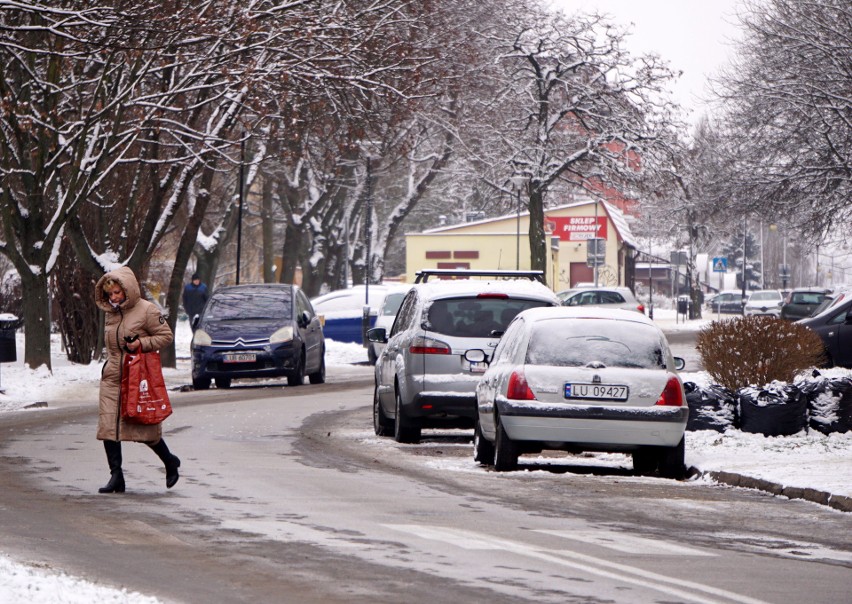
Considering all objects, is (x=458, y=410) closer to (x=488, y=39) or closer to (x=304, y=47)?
(x=304, y=47)

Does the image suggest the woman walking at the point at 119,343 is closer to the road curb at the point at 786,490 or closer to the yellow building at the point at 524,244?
the road curb at the point at 786,490

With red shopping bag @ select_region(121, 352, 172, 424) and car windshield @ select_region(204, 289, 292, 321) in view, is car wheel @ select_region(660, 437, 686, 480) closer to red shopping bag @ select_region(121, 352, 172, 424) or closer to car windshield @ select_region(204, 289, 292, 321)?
red shopping bag @ select_region(121, 352, 172, 424)

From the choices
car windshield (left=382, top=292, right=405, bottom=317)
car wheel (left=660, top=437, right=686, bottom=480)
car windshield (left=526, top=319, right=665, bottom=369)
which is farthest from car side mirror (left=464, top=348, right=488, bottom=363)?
car windshield (left=382, top=292, right=405, bottom=317)

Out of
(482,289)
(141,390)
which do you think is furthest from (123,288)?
(482,289)

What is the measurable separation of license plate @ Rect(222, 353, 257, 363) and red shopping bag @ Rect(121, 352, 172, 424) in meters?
16.0

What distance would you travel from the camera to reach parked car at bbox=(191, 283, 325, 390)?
91.9 feet

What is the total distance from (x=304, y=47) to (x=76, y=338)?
7980mm

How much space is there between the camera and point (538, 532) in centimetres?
1000

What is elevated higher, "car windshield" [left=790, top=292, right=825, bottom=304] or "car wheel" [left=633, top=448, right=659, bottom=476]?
"car windshield" [left=790, top=292, right=825, bottom=304]

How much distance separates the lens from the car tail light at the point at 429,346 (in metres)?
16.9

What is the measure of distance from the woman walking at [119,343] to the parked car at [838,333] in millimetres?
20019

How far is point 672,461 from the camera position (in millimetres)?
14172

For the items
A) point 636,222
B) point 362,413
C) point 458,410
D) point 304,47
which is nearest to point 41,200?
point 304,47

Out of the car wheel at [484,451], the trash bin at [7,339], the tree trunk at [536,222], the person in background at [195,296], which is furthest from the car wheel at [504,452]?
the tree trunk at [536,222]
